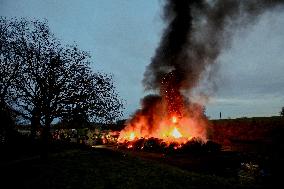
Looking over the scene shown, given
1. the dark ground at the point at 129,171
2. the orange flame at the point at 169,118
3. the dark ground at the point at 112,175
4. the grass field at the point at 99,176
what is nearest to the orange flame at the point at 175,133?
the orange flame at the point at 169,118

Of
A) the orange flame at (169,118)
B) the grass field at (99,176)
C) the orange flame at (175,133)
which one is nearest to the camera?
the grass field at (99,176)

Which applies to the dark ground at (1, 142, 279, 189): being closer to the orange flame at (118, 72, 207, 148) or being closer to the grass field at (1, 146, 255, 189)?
the grass field at (1, 146, 255, 189)

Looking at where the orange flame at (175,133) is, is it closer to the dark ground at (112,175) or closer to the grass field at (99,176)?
the dark ground at (112,175)

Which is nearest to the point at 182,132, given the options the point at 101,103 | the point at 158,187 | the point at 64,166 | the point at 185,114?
the point at 185,114

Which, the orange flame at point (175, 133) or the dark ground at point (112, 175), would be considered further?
the orange flame at point (175, 133)

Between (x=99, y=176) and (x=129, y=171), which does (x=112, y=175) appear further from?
(x=129, y=171)

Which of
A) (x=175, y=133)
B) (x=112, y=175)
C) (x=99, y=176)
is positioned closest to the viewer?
(x=99, y=176)

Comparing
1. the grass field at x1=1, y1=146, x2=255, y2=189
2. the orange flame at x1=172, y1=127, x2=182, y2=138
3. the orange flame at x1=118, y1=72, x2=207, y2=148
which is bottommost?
the grass field at x1=1, y1=146, x2=255, y2=189

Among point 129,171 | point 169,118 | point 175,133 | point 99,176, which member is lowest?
point 99,176

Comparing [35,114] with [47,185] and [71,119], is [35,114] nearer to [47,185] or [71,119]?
[71,119]

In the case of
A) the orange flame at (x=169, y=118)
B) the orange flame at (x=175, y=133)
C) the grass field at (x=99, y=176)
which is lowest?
the grass field at (x=99, y=176)

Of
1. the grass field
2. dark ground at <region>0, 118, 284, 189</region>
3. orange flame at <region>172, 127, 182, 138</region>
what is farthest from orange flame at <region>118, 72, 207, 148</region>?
the grass field

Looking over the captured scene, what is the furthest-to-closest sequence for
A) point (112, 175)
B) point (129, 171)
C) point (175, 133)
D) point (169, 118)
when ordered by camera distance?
point (169, 118) < point (175, 133) < point (129, 171) < point (112, 175)

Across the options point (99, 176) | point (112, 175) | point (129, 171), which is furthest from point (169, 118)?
point (99, 176)
